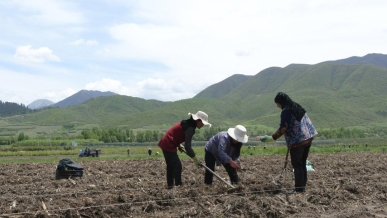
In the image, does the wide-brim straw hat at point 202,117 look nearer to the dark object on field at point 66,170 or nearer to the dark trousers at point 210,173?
the dark trousers at point 210,173

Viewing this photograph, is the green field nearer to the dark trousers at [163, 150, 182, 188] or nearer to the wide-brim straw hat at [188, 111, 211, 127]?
the dark trousers at [163, 150, 182, 188]

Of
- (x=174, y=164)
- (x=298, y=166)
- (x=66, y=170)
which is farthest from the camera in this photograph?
(x=66, y=170)

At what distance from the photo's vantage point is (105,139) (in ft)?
297

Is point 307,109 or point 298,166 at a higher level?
point 307,109

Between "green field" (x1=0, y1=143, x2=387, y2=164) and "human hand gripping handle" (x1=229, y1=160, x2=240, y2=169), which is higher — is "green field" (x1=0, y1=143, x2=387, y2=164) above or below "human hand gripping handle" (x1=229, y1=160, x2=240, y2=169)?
below

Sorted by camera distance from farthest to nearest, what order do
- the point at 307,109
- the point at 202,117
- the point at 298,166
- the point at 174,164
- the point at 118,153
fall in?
the point at 307,109 < the point at 118,153 < the point at 174,164 < the point at 298,166 < the point at 202,117

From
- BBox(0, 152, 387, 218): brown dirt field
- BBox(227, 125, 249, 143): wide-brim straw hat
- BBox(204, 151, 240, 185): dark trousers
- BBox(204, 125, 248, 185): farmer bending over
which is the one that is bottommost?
BBox(0, 152, 387, 218): brown dirt field

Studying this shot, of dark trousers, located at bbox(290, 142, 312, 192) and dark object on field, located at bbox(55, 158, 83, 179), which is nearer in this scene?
dark trousers, located at bbox(290, 142, 312, 192)

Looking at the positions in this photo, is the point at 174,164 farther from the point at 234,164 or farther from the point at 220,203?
the point at 220,203

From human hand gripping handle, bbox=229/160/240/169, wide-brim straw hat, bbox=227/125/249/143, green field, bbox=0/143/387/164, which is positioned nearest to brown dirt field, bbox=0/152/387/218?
human hand gripping handle, bbox=229/160/240/169

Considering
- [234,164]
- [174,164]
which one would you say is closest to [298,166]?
[234,164]

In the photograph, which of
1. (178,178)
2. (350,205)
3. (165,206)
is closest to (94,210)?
(165,206)

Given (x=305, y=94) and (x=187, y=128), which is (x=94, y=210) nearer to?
(x=187, y=128)

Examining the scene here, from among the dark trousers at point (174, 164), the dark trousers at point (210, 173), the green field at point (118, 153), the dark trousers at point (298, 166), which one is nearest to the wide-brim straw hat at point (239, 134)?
the dark trousers at point (210, 173)
